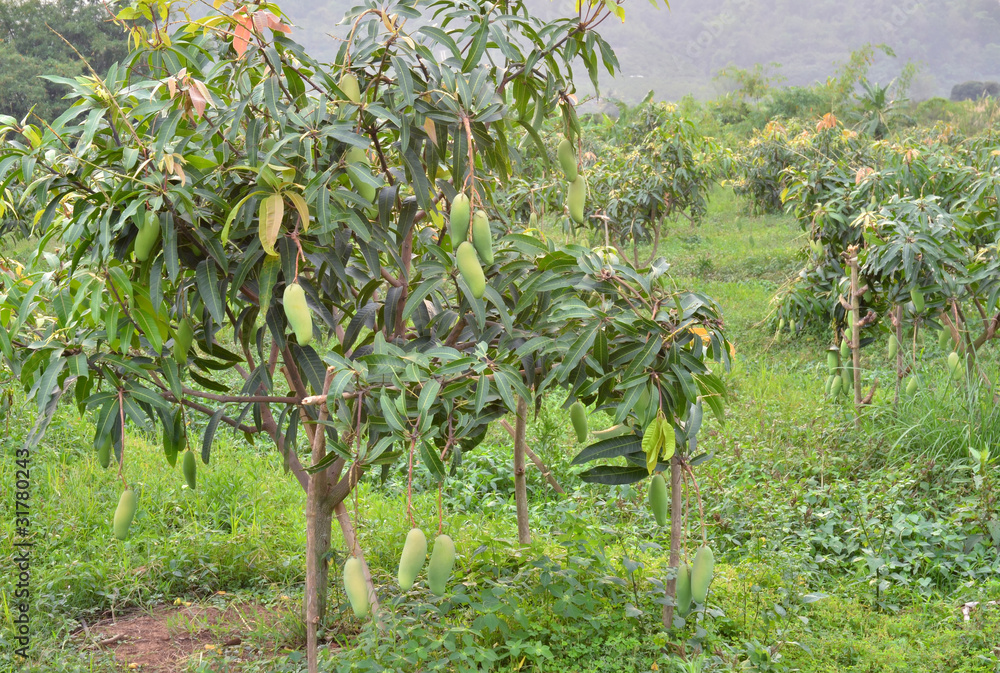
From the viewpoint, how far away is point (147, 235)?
1253 mm

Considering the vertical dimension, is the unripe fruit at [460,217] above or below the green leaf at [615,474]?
above

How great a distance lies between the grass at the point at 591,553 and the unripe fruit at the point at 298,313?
0.57m

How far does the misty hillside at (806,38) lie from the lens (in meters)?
60.2

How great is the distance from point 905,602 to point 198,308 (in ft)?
6.97

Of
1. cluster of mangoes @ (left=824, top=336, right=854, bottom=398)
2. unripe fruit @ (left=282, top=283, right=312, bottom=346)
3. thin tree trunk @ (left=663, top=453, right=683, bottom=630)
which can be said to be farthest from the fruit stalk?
cluster of mangoes @ (left=824, top=336, right=854, bottom=398)

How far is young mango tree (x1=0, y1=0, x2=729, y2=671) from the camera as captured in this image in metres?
1.28

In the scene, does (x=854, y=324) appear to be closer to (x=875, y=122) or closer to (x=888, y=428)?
(x=888, y=428)

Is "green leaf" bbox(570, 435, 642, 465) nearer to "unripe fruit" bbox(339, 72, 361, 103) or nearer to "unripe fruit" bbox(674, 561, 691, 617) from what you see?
"unripe fruit" bbox(674, 561, 691, 617)

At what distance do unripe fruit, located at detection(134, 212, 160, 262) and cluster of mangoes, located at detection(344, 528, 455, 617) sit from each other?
620mm

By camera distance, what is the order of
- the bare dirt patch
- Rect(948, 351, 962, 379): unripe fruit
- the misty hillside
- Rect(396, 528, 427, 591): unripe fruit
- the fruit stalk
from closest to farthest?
Rect(396, 528, 427, 591): unripe fruit, the fruit stalk, the bare dirt patch, Rect(948, 351, 962, 379): unripe fruit, the misty hillside

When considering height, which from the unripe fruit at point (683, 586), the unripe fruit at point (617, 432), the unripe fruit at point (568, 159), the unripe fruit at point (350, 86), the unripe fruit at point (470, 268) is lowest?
the unripe fruit at point (683, 586)

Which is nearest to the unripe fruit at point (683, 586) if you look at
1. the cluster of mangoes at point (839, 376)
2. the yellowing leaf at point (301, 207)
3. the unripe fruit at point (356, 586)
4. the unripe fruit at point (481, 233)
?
the unripe fruit at point (356, 586)

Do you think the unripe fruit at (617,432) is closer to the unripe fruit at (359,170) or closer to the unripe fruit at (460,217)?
the unripe fruit at (460,217)

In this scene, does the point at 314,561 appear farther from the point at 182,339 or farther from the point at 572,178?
the point at 572,178
